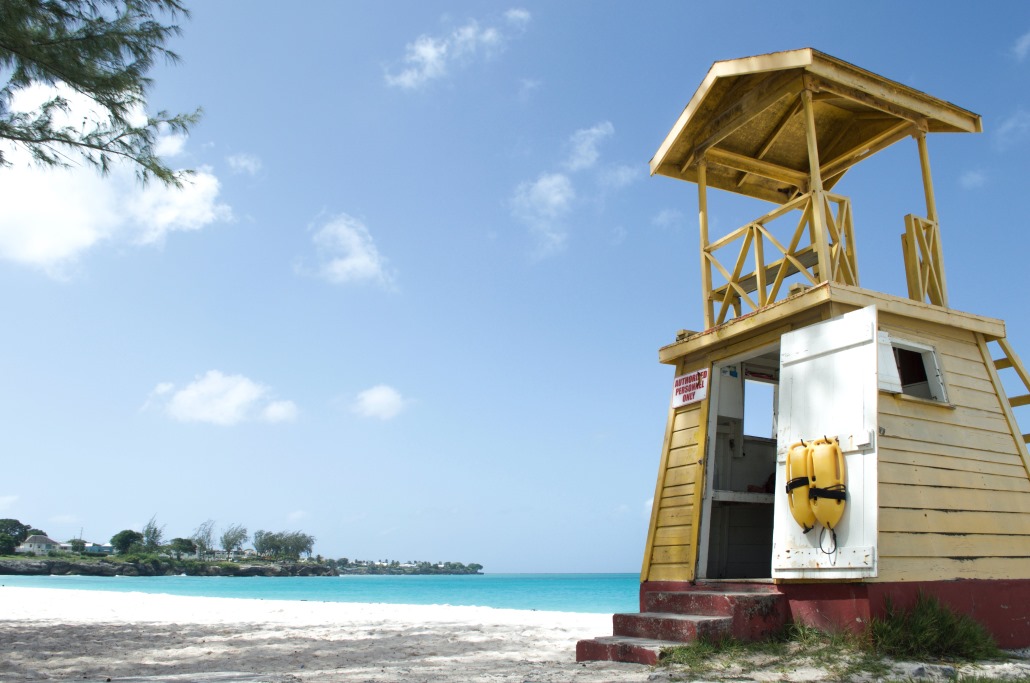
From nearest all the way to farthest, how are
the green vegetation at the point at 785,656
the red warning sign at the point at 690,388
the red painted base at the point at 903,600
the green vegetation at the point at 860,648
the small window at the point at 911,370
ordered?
1. the green vegetation at the point at 785,656
2. the green vegetation at the point at 860,648
3. the red painted base at the point at 903,600
4. the small window at the point at 911,370
5. the red warning sign at the point at 690,388

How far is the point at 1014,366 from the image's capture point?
740cm

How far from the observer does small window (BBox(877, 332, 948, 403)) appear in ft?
20.5

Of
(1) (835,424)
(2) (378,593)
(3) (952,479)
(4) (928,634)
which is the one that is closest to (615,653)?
(4) (928,634)

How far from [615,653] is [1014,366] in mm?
5089

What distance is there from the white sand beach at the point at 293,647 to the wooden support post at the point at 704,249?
13.2 ft

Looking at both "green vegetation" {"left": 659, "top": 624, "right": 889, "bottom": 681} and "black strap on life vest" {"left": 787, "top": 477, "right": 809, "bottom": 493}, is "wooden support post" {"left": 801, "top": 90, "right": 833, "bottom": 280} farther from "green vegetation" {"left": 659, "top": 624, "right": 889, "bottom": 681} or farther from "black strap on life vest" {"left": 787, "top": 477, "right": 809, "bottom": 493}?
"green vegetation" {"left": 659, "top": 624, "right": 889, "bottom": 681}

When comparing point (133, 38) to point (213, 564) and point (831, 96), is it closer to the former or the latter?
point (831, 96)

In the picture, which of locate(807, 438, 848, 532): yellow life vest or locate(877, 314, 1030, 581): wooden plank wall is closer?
locate(807, 438, 848, 532): yellow life vest

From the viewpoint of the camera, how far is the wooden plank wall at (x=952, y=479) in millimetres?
5859

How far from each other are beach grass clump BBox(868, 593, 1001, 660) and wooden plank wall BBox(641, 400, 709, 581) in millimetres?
1921

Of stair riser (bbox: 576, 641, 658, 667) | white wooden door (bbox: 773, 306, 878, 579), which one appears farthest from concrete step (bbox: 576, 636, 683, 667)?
white wooden door (bbox: 773, 306, 878, 579)

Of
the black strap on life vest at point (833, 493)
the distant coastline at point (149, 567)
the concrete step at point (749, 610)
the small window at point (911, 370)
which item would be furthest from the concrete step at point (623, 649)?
the distant coastline at point (149, 567)

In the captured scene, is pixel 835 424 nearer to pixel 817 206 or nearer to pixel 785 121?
pixel 817 206

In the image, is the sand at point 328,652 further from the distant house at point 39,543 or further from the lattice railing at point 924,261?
the distant house at point 39,543
